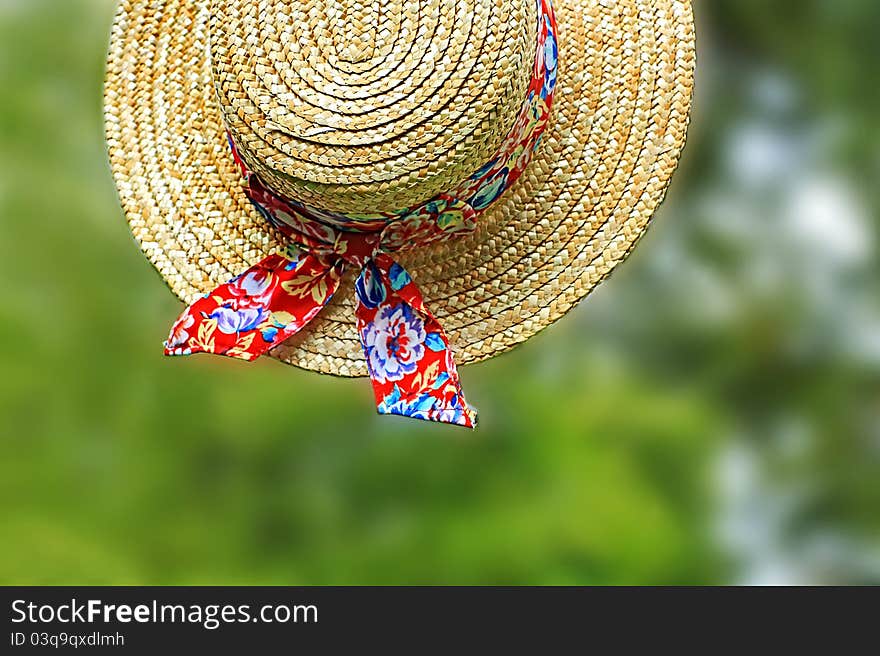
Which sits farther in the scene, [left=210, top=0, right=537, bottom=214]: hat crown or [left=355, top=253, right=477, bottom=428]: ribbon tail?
[left=355, top=253, right=477, bottom=428]: ribbon tail

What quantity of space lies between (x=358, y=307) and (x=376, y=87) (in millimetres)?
239

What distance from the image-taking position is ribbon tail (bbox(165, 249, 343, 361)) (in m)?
1.03

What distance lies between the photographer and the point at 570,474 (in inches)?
52.4

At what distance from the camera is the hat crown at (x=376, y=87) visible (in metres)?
0.89

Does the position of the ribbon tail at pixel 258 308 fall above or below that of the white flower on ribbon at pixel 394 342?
above

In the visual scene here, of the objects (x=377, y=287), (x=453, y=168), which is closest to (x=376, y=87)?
(x=453, y=168)

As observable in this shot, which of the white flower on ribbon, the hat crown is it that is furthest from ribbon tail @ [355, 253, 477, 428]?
the hat crown

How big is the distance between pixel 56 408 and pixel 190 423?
0.20m

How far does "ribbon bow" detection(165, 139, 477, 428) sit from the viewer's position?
0.99 metres

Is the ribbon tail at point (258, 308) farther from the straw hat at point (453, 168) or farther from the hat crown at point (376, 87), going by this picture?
the hat crown at point (376, 87)

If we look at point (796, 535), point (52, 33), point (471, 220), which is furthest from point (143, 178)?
point (796, 535)

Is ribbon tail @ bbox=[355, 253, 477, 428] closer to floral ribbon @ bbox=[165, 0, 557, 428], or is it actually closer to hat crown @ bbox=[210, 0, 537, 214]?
floral ribbon @ bbox=[165, 0, 557, 428]

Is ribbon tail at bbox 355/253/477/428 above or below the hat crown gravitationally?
below

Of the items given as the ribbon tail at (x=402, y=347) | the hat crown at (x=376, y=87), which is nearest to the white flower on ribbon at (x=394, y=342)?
the ribbon tail at (x=402, y=347)
